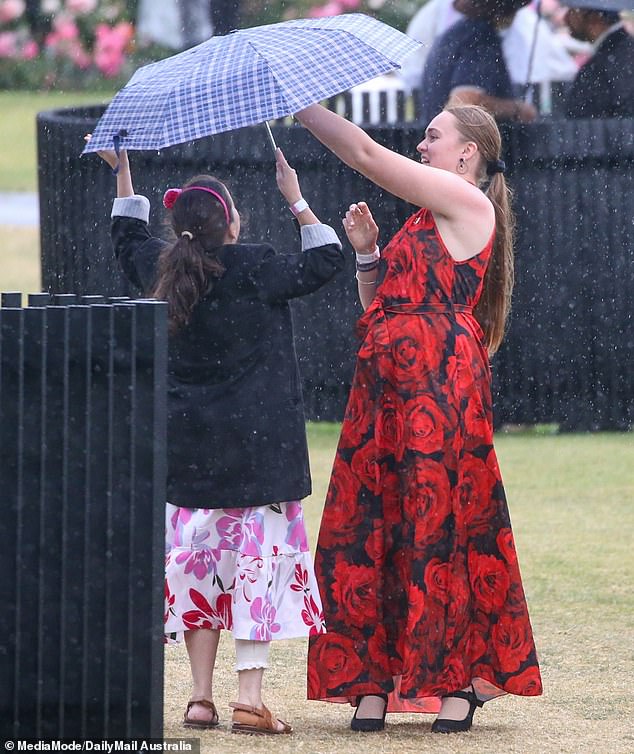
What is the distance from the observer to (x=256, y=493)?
15.5 ft

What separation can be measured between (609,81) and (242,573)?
21.3 feet

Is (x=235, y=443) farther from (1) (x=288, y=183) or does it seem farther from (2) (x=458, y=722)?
(2) (x=458, y=722)

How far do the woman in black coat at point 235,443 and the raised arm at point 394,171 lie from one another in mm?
175

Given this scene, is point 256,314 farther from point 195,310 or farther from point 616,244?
point 616,244

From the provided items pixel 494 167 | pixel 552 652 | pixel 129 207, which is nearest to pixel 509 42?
pixel 552 652

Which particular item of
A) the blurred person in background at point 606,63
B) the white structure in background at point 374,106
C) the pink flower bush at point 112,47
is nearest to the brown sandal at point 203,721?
the blurred person in background at point 606,63

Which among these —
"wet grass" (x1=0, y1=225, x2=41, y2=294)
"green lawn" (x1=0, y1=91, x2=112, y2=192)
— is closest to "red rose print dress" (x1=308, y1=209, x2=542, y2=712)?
"wet grass" (x1=0, y1=225, x2=41, y2=294)

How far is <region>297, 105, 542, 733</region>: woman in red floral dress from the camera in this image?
15.6ft

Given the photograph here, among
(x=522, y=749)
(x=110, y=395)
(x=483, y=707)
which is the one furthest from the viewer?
(x=483, y=707)

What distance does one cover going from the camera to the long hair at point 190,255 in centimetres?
470

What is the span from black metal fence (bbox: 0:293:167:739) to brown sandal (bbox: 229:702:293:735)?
28.3 inches

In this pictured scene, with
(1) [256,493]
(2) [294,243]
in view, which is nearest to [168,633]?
(1) [256,493]

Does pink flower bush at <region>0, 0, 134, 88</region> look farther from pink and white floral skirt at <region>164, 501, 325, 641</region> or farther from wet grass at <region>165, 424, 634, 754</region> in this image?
pink and white floral skirt at <region>164, 501, 325, 641</region>

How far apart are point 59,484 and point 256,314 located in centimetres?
93
